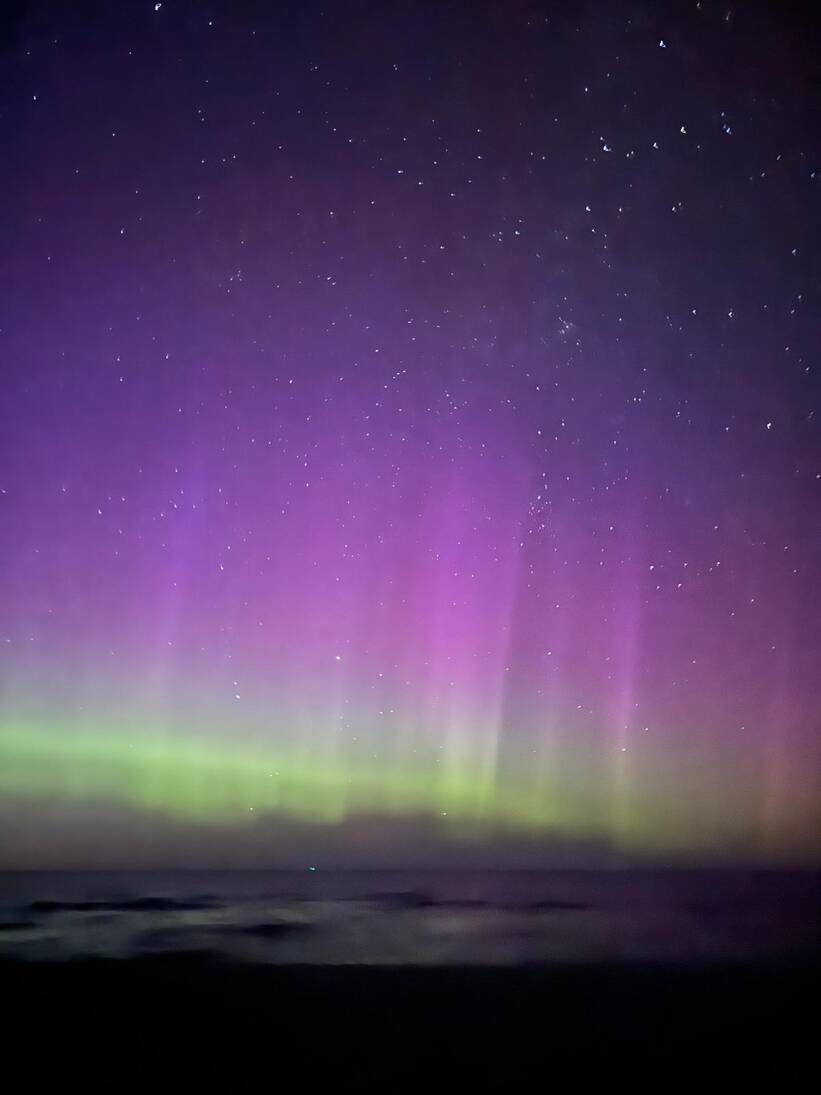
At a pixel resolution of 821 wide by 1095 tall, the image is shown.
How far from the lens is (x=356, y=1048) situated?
5043 millimetres

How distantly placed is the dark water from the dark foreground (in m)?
0.85

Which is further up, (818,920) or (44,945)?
(818,920)

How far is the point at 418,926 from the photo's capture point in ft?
36.1

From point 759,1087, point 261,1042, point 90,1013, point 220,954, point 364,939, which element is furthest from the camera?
point 364,939

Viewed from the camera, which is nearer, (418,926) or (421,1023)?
(421,1023)

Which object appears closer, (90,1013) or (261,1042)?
(261,1042)

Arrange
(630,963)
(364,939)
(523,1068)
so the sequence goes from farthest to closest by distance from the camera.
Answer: (364,939) < (630,963) < (523,1068)

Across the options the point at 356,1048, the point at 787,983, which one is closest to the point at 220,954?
the point at 356,1048

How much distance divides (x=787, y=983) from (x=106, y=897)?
1253 cm

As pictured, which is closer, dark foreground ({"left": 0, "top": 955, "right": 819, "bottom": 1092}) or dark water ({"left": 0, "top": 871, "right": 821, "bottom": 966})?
dark foreground ({"left": 0, "top": 955, "right": 819, "bottom": 1092})

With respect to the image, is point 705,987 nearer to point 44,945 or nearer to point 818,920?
point 818,920

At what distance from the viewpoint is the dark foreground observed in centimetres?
472

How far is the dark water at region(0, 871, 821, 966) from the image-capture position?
26.8ft

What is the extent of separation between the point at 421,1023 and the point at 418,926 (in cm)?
576
